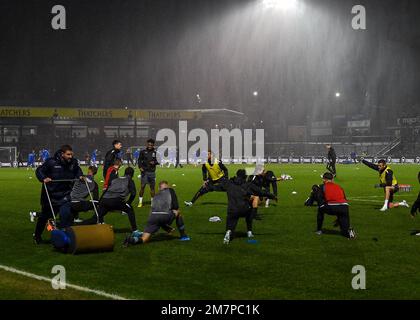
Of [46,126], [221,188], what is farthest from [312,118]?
[221,188]

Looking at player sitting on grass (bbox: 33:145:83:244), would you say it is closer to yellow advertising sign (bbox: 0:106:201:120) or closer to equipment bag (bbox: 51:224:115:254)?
equipment bag (bbox: 51:224:115:254)

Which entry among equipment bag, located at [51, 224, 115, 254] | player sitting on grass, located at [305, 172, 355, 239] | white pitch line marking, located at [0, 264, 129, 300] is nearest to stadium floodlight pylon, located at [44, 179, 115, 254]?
equipment bag, located at [51, 224, 115, 254]

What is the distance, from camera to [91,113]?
267 ft

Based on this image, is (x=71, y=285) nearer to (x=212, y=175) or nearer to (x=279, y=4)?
(x=212, y=175)

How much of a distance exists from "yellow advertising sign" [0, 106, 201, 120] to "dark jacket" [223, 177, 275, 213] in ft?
222

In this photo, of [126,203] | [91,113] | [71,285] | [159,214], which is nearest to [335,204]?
[159,214]

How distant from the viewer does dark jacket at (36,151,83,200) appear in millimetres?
12974

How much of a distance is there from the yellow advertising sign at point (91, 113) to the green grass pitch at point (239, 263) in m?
62.2

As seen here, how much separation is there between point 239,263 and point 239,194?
269 cm

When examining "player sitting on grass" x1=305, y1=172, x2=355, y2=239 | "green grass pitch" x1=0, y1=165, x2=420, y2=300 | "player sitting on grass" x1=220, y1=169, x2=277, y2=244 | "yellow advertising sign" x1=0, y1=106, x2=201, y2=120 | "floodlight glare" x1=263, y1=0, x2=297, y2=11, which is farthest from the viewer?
"yellow advertising sign" x1=0, y1=106, x2=201, y2=120

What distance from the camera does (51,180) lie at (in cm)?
1272

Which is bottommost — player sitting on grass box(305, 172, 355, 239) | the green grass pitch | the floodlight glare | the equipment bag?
the green grass pitch
